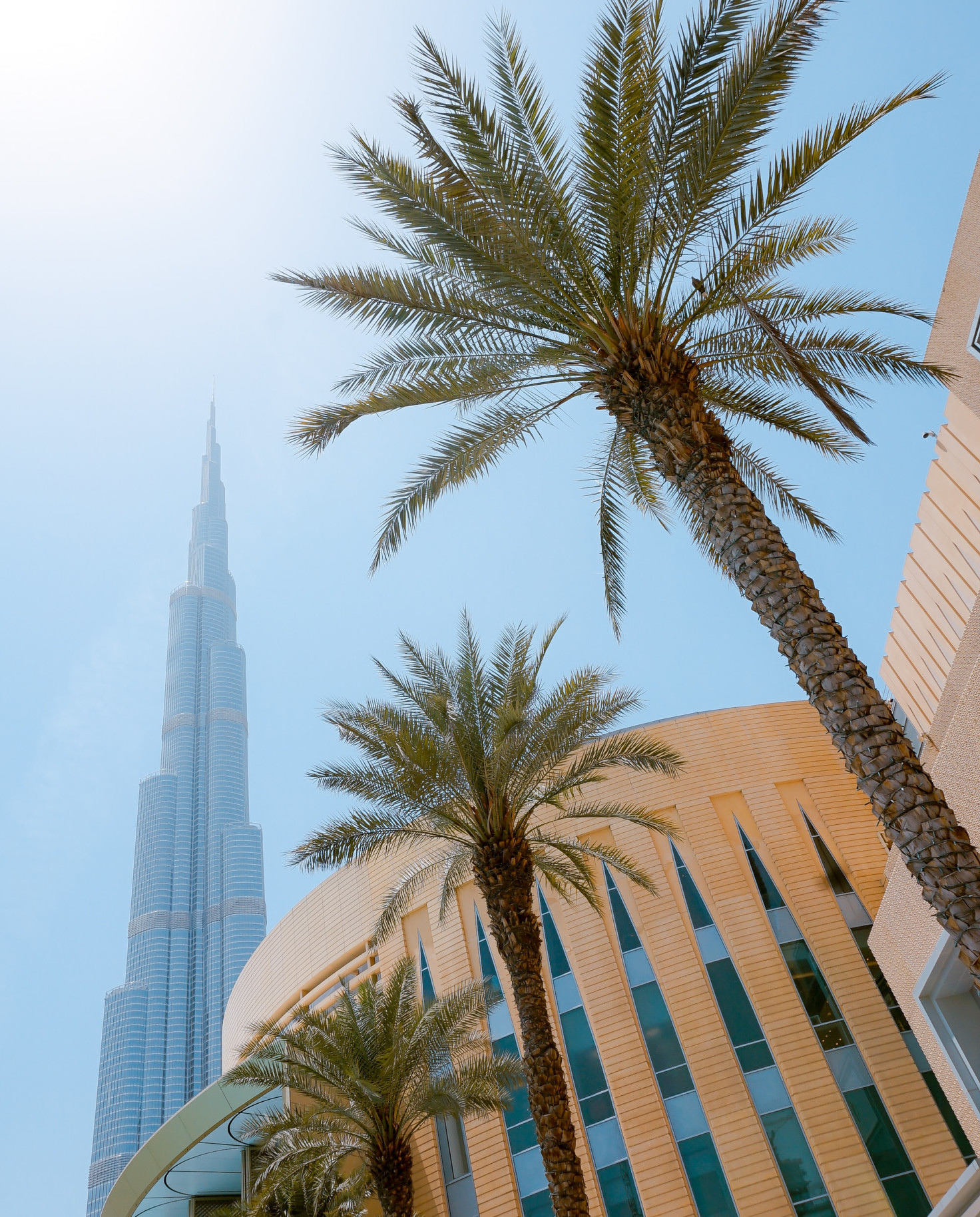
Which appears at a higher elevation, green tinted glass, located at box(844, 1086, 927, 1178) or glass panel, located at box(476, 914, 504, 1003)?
glass panel, located at box(476, 914, 504, 1003)

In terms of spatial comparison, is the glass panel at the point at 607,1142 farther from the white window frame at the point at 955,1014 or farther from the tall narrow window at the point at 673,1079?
the white window frame at the point at 955,1014

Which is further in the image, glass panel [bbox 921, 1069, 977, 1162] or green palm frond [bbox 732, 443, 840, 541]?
glass panel [bbox 921, 1069, 977, 1162]

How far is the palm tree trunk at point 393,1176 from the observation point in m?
15.1

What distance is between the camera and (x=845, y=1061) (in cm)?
1919

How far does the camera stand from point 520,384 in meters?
10.3

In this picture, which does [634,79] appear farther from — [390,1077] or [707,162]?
[390,1077]

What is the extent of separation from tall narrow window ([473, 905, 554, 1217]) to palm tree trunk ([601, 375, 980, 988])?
1284 centimetres

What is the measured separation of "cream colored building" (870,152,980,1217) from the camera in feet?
32.7

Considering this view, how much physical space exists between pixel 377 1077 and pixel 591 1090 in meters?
6.16

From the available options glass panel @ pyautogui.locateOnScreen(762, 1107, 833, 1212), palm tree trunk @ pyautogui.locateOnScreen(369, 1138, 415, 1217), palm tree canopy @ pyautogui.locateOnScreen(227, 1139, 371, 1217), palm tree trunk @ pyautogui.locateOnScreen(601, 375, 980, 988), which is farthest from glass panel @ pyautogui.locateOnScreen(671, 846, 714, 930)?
palm tree trunk @ pyautogui.locateOnScreen(601, 375, 980, 988)

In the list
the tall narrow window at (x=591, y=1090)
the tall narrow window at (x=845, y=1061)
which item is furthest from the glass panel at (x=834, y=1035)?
the tall narrow window at (x=591, y=1090)

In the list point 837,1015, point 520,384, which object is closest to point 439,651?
point 520,384

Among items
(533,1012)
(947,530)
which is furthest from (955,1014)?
(947,530)

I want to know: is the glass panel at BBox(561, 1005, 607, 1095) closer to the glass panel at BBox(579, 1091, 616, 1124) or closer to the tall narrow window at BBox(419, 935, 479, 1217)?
the glass panel at BBox(579, 1091, 616, 1124)
